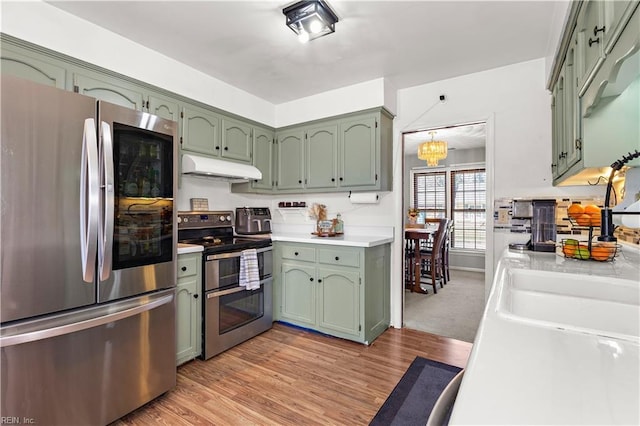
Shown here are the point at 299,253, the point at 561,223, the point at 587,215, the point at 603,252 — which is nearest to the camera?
the point at 603,252

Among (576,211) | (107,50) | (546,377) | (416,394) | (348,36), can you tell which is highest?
(348,36)

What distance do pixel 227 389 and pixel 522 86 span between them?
331cm

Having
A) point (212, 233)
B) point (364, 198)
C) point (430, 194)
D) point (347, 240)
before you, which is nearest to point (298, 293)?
point (347, 240)

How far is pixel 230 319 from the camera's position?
2598 mm

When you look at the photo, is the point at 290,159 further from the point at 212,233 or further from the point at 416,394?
the point at 416,394


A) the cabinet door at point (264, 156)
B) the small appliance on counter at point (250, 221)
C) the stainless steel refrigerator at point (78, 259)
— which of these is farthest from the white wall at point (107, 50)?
the small appliance on counter at point (250, 221)

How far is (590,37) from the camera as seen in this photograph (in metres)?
1.31

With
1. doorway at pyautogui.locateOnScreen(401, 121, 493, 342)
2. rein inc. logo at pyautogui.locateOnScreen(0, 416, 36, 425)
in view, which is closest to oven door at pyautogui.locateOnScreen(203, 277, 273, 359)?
rein inc. logo at pyautogui.locateOnScreen(0, 416, 36, 425)

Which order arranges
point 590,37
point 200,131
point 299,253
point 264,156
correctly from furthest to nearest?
point 264,156, point 299,253, point 200,131, point 590,37

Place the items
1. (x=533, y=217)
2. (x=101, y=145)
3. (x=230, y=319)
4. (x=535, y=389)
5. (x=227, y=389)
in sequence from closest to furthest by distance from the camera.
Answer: (x=535, y=389), (x=101, y=145), (x=227, y=389), (x=533, y=217), (x=230, y=319)

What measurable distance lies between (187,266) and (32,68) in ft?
5.00

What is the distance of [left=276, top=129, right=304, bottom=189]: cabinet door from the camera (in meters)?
3.44

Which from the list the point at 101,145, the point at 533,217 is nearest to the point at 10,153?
the point at 101,145

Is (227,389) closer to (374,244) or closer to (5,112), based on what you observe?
(374,244)
